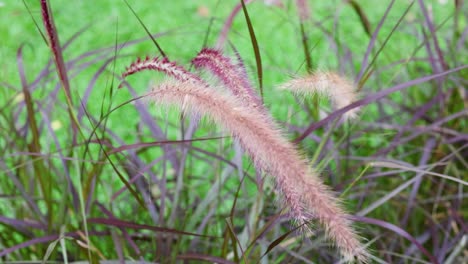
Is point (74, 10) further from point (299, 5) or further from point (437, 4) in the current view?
point (299, 5)

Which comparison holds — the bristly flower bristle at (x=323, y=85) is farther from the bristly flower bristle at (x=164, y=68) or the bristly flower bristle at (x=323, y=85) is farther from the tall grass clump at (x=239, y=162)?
the bristly flower bristle at (x=164, y=68)

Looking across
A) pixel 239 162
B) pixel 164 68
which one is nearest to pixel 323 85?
pixel 164 68

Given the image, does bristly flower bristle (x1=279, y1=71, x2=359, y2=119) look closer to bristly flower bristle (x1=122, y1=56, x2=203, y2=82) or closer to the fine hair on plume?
the fine hair on plume

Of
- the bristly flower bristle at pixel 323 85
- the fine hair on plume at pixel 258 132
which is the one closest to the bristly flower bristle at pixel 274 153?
the fine hair on plume at pixel 258 132

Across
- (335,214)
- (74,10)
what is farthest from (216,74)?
(74,10)

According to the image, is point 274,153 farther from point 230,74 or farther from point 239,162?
point 239,162

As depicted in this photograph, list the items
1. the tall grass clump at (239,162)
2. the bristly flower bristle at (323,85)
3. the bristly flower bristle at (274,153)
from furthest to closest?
the bristly flower bristle at (323,85) < the tall grass clump at (239,162) < the bristly flower bristle at (274,153)
